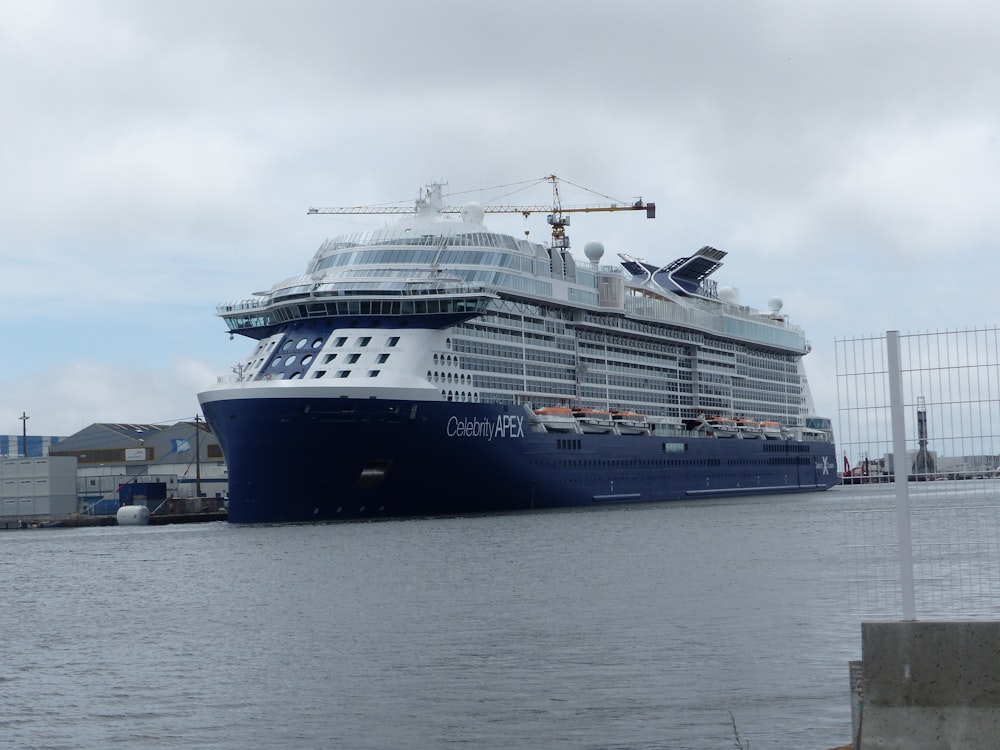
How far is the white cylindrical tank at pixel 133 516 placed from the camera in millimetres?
87812

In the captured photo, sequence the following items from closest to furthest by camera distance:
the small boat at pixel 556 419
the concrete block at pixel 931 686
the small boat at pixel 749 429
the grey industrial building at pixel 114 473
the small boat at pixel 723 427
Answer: the concrete block at pixel 931 686, the small boat at pixel 556 419, the small boat at pixel 723 427, the small boat at pixel 749 429, the grey industrial building at pixel 114 473

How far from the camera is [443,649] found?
20.4m

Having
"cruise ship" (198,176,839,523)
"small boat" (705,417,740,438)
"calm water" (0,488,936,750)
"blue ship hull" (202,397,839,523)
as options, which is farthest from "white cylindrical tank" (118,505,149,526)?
"calm water" (0,488,936,750)

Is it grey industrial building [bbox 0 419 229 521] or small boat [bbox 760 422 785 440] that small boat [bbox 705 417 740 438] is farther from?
grey industrial building [bbox 0 419 229 521]

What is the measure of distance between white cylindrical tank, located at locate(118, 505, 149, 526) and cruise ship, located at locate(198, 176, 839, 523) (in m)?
26.7

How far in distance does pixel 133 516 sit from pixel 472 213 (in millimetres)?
32585

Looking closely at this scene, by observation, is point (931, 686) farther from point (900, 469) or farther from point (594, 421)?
point (594, 421)

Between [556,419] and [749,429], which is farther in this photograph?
[749,429]

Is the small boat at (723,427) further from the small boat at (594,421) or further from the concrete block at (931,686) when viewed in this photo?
the concrete block at (931,686)

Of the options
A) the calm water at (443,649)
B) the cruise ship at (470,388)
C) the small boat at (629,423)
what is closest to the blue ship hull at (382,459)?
the cruise ship at (470,388)

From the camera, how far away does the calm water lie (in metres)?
14.9

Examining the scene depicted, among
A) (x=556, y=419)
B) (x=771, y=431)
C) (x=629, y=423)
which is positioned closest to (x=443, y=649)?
(x=556, y=419)

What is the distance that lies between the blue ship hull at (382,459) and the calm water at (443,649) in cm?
1241

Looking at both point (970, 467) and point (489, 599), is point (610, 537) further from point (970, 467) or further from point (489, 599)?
point (970, 467)
